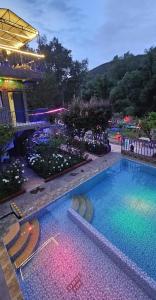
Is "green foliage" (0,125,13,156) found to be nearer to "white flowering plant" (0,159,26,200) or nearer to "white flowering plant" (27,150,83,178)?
"white flowering plant" (0,159,26,200)

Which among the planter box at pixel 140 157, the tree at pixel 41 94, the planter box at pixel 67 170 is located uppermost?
the tree at pixel 41 94

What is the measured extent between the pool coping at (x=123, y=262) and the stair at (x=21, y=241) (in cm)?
174

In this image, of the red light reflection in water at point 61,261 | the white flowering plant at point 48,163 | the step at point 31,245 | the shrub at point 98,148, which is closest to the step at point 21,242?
the step at point 31,245

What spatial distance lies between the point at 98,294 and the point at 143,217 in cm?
372

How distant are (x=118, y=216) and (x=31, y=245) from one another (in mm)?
3648

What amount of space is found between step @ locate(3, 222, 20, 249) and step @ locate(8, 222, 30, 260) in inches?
5.3

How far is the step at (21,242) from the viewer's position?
5924 millimetres

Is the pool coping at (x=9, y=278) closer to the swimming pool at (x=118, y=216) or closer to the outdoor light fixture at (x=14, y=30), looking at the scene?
the swimming pool at (x=118, y=216)

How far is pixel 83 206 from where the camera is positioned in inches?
337

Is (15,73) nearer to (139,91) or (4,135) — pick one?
A: (4,135)

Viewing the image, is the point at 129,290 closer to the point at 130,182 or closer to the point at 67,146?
the point at 130,182

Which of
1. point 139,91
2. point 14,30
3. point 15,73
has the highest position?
point 14,30

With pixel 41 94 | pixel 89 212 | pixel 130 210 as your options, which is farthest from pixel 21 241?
pixel 41 94

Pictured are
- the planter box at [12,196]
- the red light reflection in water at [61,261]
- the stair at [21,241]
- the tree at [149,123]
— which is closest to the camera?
the red light reflection in water at [61,261]
